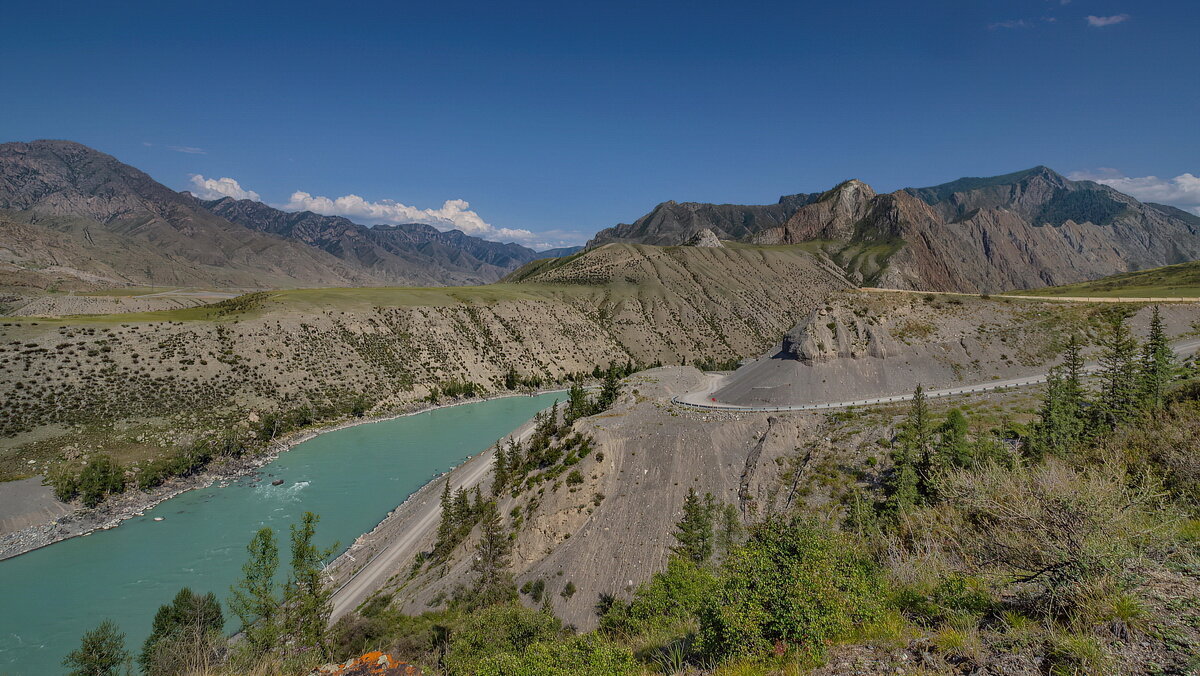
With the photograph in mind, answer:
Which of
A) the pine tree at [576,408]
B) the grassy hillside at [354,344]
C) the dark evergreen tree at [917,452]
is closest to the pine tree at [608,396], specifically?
the pine tree at [576,408]

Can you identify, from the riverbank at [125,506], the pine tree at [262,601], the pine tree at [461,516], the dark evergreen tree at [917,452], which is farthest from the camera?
→ the riverbank at [125,506]

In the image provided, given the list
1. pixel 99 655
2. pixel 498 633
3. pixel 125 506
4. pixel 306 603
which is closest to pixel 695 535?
pixel 498 633

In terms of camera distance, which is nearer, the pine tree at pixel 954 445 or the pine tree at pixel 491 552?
the pine tree at pixel 954 445

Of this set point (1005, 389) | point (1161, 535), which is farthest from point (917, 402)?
point (1161, 535)

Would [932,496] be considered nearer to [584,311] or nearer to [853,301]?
[853,301]

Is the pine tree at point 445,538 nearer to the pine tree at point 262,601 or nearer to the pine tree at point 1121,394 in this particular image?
the pine tree at point 262,601

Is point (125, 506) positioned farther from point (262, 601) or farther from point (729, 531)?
point (729, 531)
